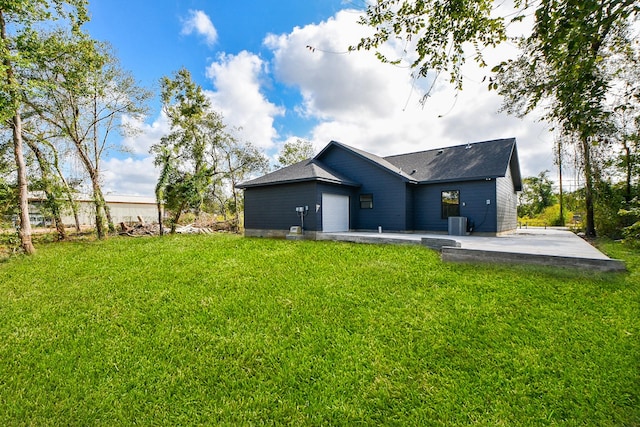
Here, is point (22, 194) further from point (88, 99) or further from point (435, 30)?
point (435, 30)

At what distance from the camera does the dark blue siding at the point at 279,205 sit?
36.1 feet

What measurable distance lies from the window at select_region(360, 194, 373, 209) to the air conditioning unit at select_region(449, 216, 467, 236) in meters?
3.40

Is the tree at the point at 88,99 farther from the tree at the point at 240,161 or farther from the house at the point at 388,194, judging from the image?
the tree at the point at 240,161

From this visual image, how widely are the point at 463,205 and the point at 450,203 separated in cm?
51

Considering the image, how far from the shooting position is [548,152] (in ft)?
39.0

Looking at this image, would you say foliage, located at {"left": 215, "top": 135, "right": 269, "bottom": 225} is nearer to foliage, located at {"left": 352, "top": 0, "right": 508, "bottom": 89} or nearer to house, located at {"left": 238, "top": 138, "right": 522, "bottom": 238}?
house, located at {"left": 238, "top": 138, "right": 522, "bottom": 238}

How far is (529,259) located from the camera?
5785 mm

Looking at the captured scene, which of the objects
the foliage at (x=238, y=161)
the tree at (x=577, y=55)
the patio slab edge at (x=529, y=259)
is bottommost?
the patio slab edge at (x=529, y=259)

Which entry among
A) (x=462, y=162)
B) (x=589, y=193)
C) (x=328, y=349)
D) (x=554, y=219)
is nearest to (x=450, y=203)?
(x=462, y=162)

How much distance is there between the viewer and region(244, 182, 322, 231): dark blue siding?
433 inches

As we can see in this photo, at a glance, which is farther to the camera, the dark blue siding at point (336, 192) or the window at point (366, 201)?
the window at point (366, 201)

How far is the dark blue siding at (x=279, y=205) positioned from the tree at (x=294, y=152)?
1427cm

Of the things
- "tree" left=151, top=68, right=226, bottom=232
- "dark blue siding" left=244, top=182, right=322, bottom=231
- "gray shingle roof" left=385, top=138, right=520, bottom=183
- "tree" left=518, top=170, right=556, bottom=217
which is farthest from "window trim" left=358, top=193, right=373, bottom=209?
"tree" left=518, top=170, right=556, bottom=217

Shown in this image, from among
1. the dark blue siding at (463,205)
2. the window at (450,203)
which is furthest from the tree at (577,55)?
the window at (450,203)
